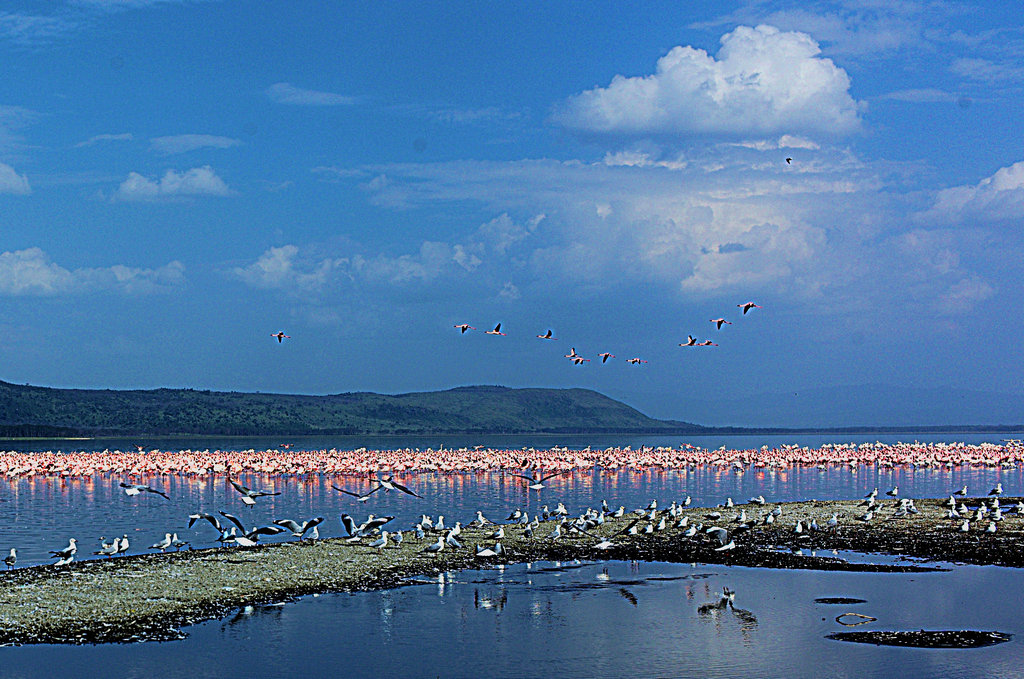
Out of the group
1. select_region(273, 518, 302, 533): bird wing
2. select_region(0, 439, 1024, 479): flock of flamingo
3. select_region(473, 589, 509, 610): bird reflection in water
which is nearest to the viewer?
select_region(473, 589, 509, 610): bird reflection in water

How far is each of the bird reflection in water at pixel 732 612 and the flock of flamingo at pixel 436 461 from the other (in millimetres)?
37471

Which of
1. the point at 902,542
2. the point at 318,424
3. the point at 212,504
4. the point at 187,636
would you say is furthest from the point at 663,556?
the point at 318,424

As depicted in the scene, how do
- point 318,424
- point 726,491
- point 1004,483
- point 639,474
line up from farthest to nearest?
point 318,424 → point 639,474 → point 1004,483 → point 726,491

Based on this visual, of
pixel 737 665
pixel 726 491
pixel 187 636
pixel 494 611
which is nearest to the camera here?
pixel 737 665

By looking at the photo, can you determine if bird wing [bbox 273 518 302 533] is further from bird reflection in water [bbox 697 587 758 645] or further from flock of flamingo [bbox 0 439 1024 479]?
flock of flamingo [bbox 0 439 1024 479]

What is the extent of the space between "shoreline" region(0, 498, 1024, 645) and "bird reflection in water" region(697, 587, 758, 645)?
4.59m

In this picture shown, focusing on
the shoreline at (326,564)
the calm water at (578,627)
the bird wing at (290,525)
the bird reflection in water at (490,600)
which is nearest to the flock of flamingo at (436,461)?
→ the calm water at (578,627)

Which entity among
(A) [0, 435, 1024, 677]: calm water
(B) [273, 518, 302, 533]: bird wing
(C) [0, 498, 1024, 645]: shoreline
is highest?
(B) [273, 518, 302, 533]: bird wing

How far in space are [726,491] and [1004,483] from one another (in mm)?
16833

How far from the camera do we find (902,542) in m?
27.9

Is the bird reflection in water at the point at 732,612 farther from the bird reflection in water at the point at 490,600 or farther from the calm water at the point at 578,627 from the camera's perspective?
the bird reflection in water at the point at 490,600

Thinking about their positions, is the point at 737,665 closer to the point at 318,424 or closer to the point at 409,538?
the point at 409,538

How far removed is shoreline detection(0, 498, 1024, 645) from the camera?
698 inches

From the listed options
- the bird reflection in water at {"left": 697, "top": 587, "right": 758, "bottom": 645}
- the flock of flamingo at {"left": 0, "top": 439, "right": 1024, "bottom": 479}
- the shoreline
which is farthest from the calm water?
the flock of flamingo at {"left": 0, "top": 439, "right": 1024, "bottom": 479}
